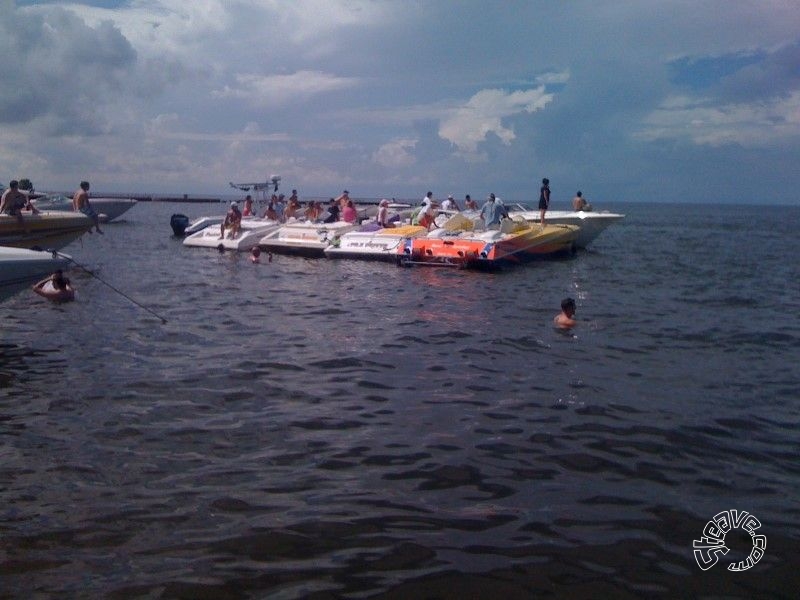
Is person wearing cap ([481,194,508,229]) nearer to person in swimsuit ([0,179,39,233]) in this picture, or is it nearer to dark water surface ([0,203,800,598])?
dark water surface ([0,203,800,598])

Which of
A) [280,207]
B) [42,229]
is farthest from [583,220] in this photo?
[42,229]

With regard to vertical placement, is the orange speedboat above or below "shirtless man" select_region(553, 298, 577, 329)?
above

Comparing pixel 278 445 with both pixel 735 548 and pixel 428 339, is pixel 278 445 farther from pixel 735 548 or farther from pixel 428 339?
pixel 428 339

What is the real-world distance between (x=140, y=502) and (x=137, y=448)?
45.8 inches

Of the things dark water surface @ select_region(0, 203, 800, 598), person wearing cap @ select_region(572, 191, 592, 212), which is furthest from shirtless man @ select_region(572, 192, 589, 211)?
dark water surface @ select_region(0, 203, 800, 598)

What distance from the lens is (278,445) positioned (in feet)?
22.3

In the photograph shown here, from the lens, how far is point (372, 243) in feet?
74.1

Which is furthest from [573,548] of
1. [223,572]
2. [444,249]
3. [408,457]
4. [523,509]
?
[444,249]

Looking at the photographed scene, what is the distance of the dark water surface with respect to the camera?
4770mm

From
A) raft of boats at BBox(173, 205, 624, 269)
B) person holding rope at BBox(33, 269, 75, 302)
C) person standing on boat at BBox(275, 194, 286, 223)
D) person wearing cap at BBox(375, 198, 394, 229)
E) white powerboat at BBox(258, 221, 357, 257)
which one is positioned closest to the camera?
person holding rope at BBox(33, 269, 75, 302)

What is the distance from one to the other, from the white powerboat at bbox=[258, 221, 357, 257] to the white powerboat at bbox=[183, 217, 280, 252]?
0.51 metres

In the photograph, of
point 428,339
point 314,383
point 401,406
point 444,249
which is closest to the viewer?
point 401,406

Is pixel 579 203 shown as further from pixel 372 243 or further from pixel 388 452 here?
pixel 388 452

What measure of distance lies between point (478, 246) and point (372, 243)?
3.79m
